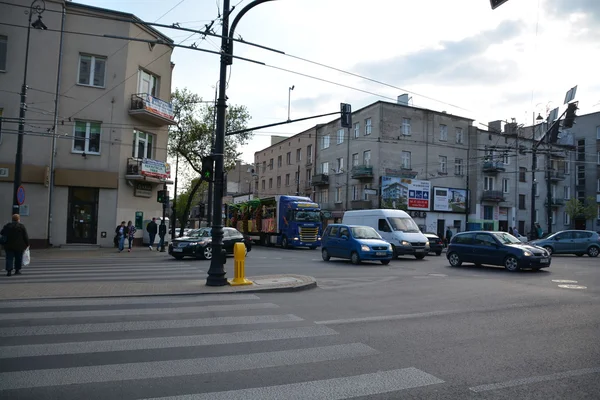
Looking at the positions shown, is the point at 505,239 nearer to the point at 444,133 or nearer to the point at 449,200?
the point at 449,200

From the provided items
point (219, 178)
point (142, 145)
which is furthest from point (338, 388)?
point (142, 145)

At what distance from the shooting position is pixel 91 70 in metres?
25.6

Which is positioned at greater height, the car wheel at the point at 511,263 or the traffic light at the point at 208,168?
the traffic light at the point at 208,168

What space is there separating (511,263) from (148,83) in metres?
22.9

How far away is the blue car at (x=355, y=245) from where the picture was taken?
18656 millimetres

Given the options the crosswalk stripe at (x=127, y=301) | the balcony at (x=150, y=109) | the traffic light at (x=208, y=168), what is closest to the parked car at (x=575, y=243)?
the traffic light at (x=208, y=168)

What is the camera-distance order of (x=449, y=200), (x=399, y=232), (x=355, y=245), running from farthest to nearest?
(x=449, y=200), (x=399, y=232), (x=355, y=245)

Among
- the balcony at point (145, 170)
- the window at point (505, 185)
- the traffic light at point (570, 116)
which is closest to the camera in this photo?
the traffic light at point (570, 116)

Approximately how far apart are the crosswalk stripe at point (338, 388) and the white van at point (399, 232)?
1774 cm

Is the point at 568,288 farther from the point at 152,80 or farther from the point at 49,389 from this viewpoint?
the point at 152,80

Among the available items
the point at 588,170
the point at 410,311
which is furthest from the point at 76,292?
the point at 588,170

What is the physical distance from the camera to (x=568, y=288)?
39.9 ft

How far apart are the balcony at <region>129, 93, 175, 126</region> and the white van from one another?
1347 centimetres

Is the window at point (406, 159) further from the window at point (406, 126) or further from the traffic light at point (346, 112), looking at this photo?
the traffic light at point (346, 112)
